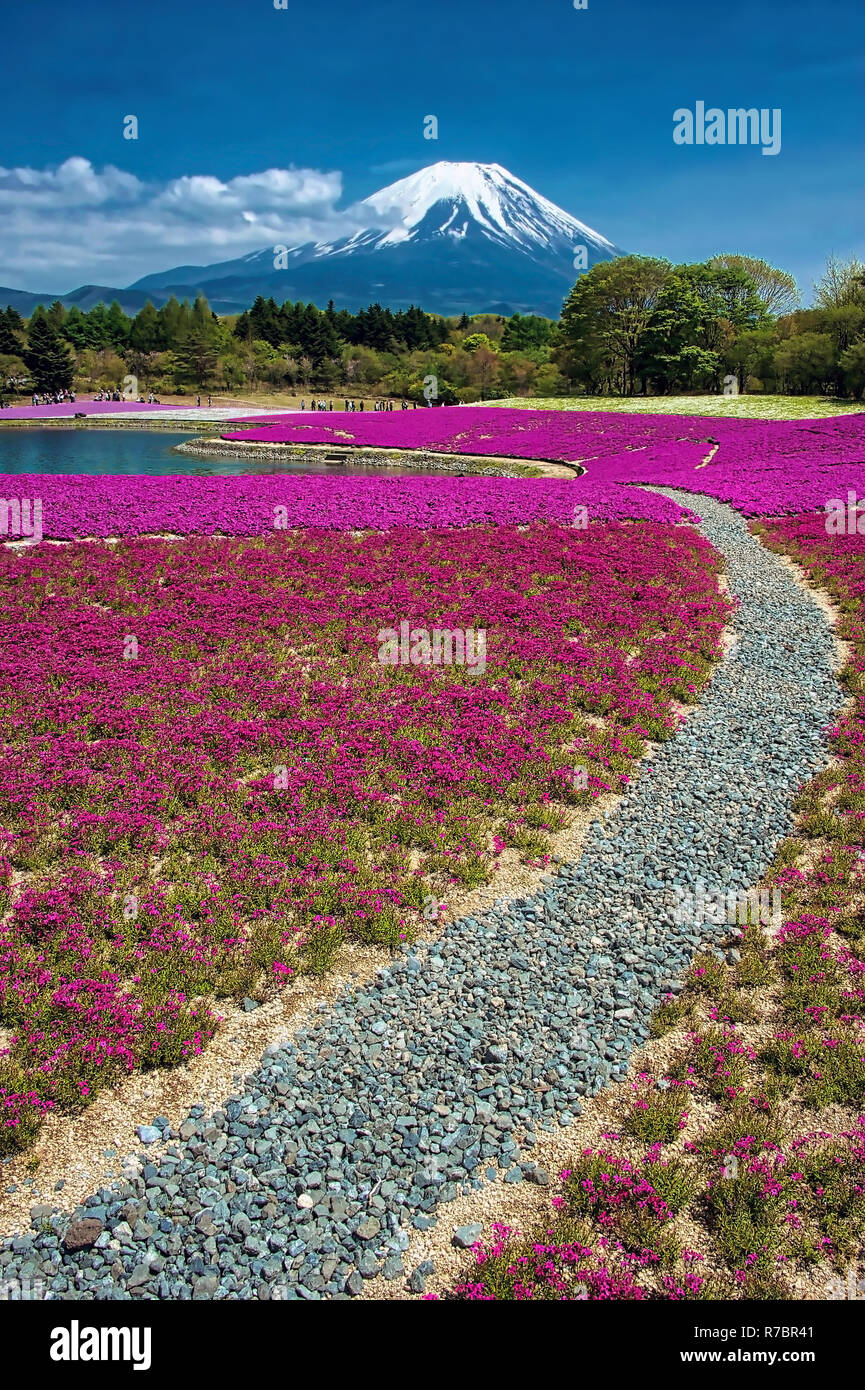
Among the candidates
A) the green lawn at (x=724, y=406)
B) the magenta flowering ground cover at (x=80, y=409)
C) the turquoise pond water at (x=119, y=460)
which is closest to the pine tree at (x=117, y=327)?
the magenta flowering ground cover at (x=80, y=409)

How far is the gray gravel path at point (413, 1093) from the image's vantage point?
5.74 metres

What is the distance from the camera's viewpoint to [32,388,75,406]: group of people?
115688 mm

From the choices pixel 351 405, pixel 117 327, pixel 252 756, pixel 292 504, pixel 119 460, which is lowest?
pixel 252 756

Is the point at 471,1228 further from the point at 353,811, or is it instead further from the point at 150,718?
the point at 150,718

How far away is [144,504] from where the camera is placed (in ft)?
110

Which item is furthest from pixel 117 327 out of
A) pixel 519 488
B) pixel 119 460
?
pixel 519 488

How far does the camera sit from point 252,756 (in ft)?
41.5

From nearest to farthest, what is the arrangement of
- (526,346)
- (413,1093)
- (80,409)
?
(413,1093)
(80,409)
(526,346)

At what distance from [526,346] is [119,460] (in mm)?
125261

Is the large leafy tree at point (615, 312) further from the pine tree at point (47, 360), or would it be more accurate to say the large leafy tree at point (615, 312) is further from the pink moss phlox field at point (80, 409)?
the pine tree at point (47, 360)

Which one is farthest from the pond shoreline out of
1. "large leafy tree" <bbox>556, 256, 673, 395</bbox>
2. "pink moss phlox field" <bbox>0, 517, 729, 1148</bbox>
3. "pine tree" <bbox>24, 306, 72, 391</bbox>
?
"pine tree" <bbox>24, 306, 72, 391</bbox>

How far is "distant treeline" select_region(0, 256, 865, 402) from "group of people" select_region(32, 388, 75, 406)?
1184 millimetres

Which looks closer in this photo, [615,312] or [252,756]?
[252,756]

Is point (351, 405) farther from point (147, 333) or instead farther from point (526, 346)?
point (526, 346)
